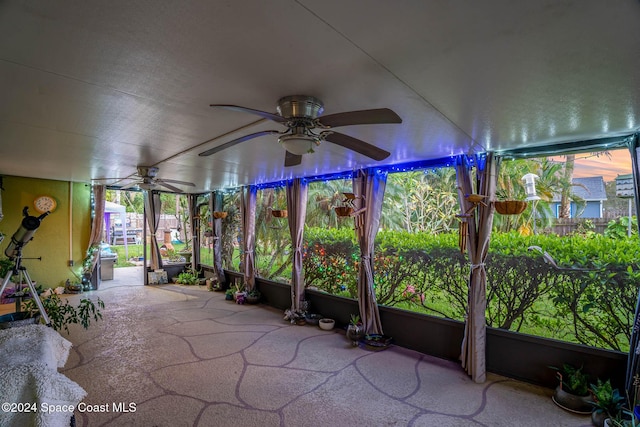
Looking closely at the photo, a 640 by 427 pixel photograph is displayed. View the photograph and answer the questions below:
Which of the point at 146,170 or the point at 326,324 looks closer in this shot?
the point at 146,170

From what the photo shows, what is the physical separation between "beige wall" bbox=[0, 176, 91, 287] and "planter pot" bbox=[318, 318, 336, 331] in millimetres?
5390

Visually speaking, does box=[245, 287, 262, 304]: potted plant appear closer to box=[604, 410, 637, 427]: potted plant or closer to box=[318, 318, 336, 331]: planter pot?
box=[318, 318, 336, 331]: planter pot

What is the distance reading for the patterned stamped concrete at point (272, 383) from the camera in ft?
7.86

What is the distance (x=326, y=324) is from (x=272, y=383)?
5.34ft

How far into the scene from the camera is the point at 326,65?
1437mm

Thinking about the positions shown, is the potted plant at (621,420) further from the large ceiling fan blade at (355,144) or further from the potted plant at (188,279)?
the potted plant at (188,279)

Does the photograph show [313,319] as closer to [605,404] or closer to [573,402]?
[573,402]

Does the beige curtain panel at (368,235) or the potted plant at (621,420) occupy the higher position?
the beige curtain panel at (368,235)

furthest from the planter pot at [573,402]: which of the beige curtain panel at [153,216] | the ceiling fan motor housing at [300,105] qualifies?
the beige curtain panel at [153,216]

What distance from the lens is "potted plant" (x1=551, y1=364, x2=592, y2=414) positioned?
247 centimetres

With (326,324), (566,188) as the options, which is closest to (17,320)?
(326,324)

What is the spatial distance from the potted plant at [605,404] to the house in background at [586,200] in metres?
2.18

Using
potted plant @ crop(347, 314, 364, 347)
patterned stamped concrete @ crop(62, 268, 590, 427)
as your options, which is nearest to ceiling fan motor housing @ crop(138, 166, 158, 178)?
patterned stamped concrete @ crop(62, 268, 590, 427)

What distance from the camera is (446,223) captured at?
18.2ft
